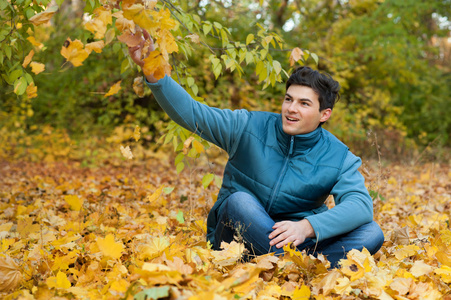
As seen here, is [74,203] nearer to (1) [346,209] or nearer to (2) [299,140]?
(2) [299,140]

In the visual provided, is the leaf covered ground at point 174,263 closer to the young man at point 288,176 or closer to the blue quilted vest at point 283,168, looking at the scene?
the young man at point 288,176

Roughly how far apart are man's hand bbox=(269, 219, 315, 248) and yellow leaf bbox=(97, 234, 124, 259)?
71 cm

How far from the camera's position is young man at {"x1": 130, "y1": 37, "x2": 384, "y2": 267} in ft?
6.54

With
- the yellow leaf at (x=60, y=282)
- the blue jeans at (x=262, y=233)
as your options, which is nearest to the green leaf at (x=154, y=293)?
the yellow leaf at (x=60, y=282)

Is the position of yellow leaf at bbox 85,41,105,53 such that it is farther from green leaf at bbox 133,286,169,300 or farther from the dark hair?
the dark hair

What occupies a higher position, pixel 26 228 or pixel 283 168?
pixel 283 168

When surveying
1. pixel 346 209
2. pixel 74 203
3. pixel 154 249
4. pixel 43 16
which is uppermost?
pixel 43 16

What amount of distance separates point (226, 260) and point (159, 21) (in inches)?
42.4

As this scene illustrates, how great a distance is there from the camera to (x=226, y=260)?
6.01 feet

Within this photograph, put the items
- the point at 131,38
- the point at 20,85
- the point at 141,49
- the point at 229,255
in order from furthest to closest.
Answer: the point at 20,85
the point at 229,255
the point at 141,49
the point at 131,38

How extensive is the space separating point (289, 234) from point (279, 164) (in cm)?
44


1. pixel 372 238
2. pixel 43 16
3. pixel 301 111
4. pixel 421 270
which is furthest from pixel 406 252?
pixel 43 16

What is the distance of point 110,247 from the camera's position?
5.73ft

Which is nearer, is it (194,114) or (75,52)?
(75,52)
